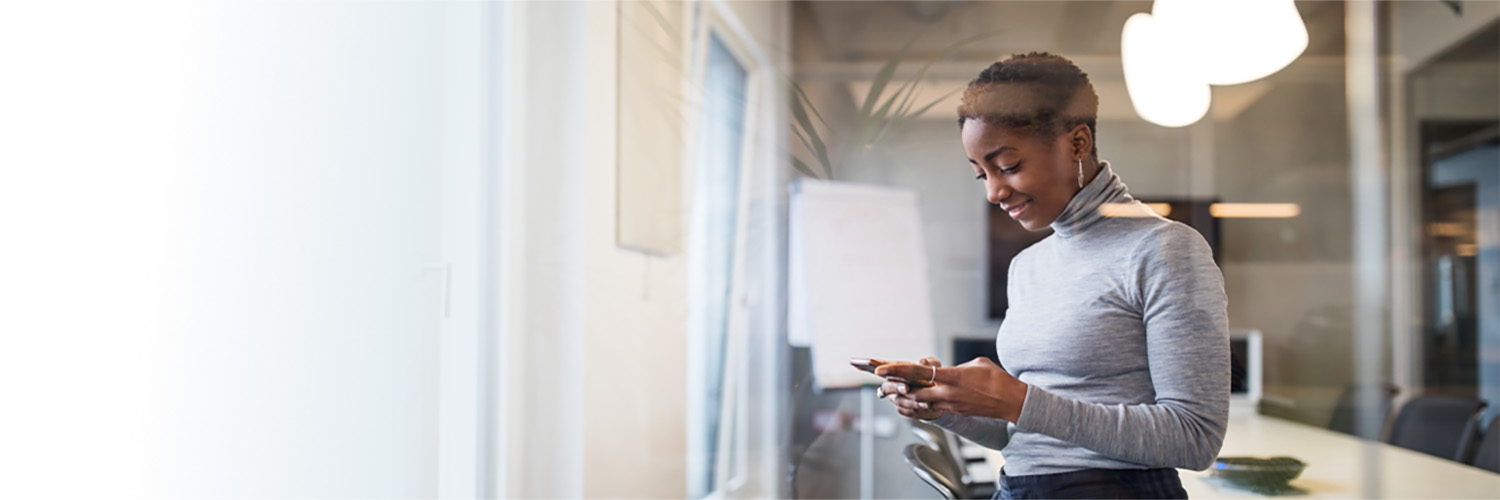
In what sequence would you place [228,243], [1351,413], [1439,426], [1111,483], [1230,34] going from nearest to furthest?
[1111,483] → [1230,34] → [228,243] → [1351,413] → [1439,426]

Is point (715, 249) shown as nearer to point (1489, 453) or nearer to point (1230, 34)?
point (1230, 34)

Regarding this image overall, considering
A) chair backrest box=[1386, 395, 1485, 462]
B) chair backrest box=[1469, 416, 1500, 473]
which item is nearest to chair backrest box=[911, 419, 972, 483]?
chair backrest box=[1386, 395, 1485, 462]

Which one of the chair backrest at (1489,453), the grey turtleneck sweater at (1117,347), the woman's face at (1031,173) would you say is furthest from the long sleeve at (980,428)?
the chair backrest at (1489,453)

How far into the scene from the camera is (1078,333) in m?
1.25

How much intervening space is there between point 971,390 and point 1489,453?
153 cm

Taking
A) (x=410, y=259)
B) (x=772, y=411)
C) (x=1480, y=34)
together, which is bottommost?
(x=772, y=411)

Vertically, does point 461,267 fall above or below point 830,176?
below

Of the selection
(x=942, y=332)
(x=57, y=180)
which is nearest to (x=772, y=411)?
(x=942, y=332)

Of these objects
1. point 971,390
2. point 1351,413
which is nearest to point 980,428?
point 971,390

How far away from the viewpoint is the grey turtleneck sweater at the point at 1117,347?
3.94 feet

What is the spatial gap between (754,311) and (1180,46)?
84cm

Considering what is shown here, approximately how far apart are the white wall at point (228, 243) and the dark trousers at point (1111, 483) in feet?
3.77

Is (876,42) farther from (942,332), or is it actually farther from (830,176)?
(942,332)

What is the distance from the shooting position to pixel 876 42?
1665 millimetres
